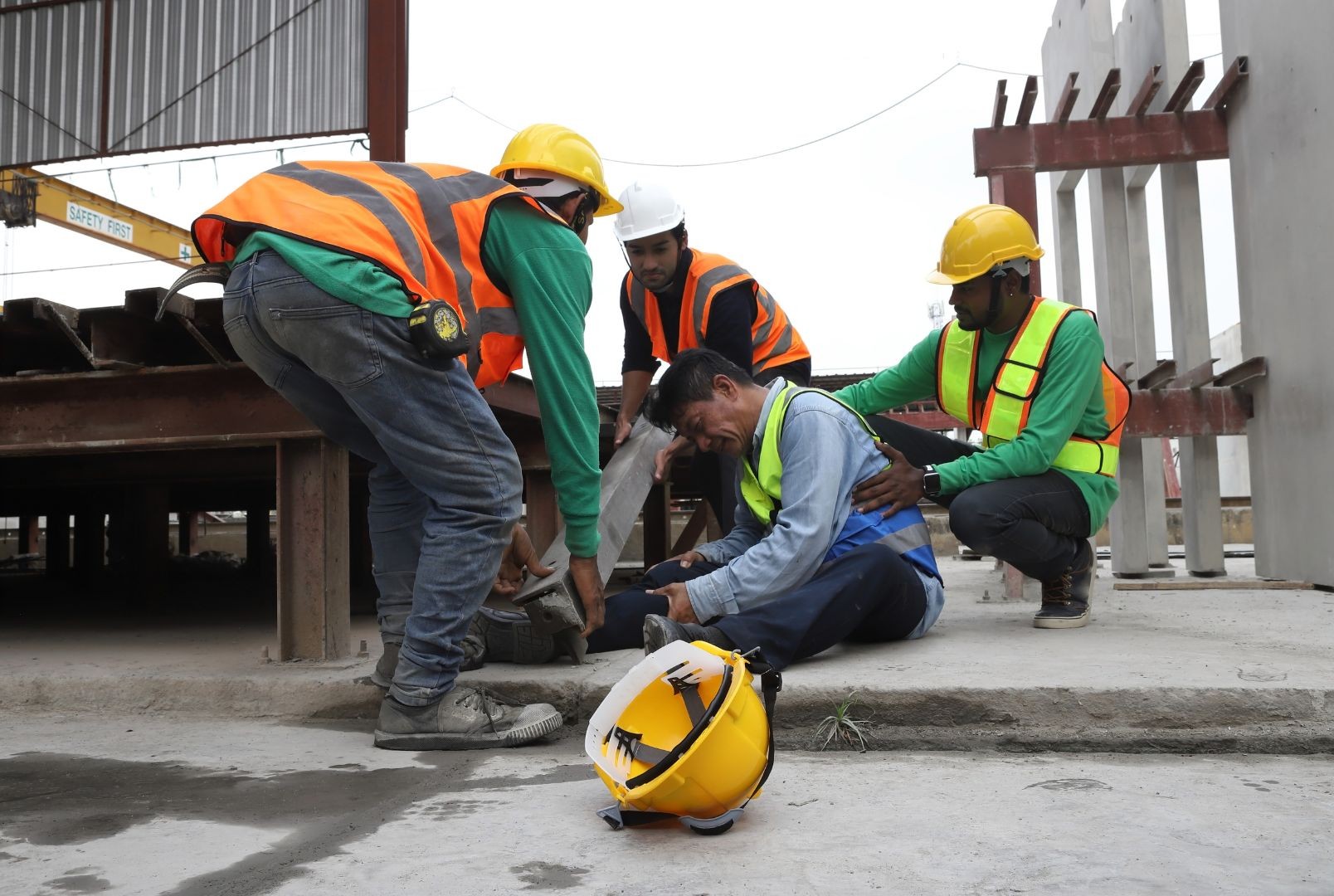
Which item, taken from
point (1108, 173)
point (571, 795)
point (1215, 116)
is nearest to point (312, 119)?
point (1108, 173)

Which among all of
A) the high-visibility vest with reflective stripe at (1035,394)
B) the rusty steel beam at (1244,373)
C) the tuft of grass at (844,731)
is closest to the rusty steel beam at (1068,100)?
the rusty steel beam at (1244,373)

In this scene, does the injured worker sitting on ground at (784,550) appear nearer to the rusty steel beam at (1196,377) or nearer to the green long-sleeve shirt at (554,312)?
the green long-sleeve shirt at (554,312)

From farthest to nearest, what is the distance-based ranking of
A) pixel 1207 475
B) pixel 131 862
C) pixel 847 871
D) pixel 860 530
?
pixel 1207 475 → pixel 860 530 → pixel 131 862 → pixel 847 871

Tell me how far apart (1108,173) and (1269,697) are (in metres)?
4.91

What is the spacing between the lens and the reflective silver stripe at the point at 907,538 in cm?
319

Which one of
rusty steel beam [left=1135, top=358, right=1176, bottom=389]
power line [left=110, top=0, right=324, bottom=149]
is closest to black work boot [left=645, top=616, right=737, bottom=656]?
rusty steel beam [left=1135, top=358, right=1176, bottom=389]

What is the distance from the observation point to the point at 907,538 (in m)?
3.23

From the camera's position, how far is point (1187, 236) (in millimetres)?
6152

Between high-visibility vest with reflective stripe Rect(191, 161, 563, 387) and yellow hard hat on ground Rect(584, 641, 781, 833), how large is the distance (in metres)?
1.00

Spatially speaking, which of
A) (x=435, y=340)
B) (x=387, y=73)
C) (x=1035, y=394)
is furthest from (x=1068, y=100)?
(x=387, y=73)

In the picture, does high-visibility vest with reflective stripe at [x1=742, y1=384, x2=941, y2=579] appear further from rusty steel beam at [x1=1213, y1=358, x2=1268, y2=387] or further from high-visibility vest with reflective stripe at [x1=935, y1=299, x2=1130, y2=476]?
rusty steel beam at [x1=1213, y1=358, x2=1268, y2=387]

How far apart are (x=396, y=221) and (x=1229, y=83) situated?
182 inches

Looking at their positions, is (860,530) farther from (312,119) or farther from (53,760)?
(312,119)

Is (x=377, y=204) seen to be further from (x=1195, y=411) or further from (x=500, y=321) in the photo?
(x=1195, y=411)
